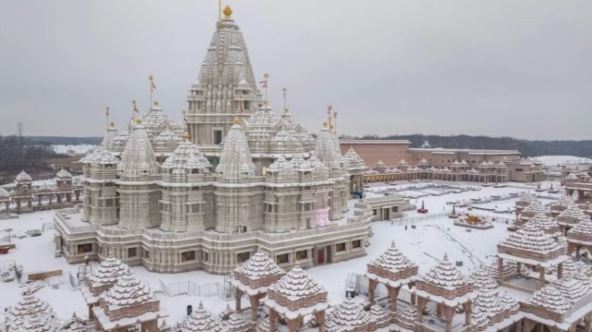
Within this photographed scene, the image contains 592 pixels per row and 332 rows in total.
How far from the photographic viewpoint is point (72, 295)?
2386 cm

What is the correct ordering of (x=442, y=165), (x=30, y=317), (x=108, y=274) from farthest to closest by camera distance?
(x=442, y=165) → (x=108, y=274) → (x=30, y=317)

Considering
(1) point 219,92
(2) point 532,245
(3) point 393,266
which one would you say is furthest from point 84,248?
(2) point 532,245

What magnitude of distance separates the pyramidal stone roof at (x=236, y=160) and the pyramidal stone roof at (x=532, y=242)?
16.2m

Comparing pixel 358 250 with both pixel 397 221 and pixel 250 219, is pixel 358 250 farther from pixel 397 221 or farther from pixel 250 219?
pixel 397 221

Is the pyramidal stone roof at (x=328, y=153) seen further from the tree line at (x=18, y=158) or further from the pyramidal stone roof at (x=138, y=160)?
the tree line at (x=18, y=158)

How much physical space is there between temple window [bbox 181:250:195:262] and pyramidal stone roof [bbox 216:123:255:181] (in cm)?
532

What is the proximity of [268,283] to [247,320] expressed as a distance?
75.2 inches

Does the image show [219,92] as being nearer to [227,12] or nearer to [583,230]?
[227,12]

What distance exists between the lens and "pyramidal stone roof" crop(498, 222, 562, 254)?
890 inches

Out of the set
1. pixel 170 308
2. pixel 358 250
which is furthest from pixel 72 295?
pixel 358 250

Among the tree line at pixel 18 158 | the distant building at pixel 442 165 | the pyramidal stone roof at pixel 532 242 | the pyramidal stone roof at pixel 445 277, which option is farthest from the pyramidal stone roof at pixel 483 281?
the tree line at pixel 18 158

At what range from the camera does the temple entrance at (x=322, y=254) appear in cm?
2952

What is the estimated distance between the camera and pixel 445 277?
56.9ft

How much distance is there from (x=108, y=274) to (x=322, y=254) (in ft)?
51.0
